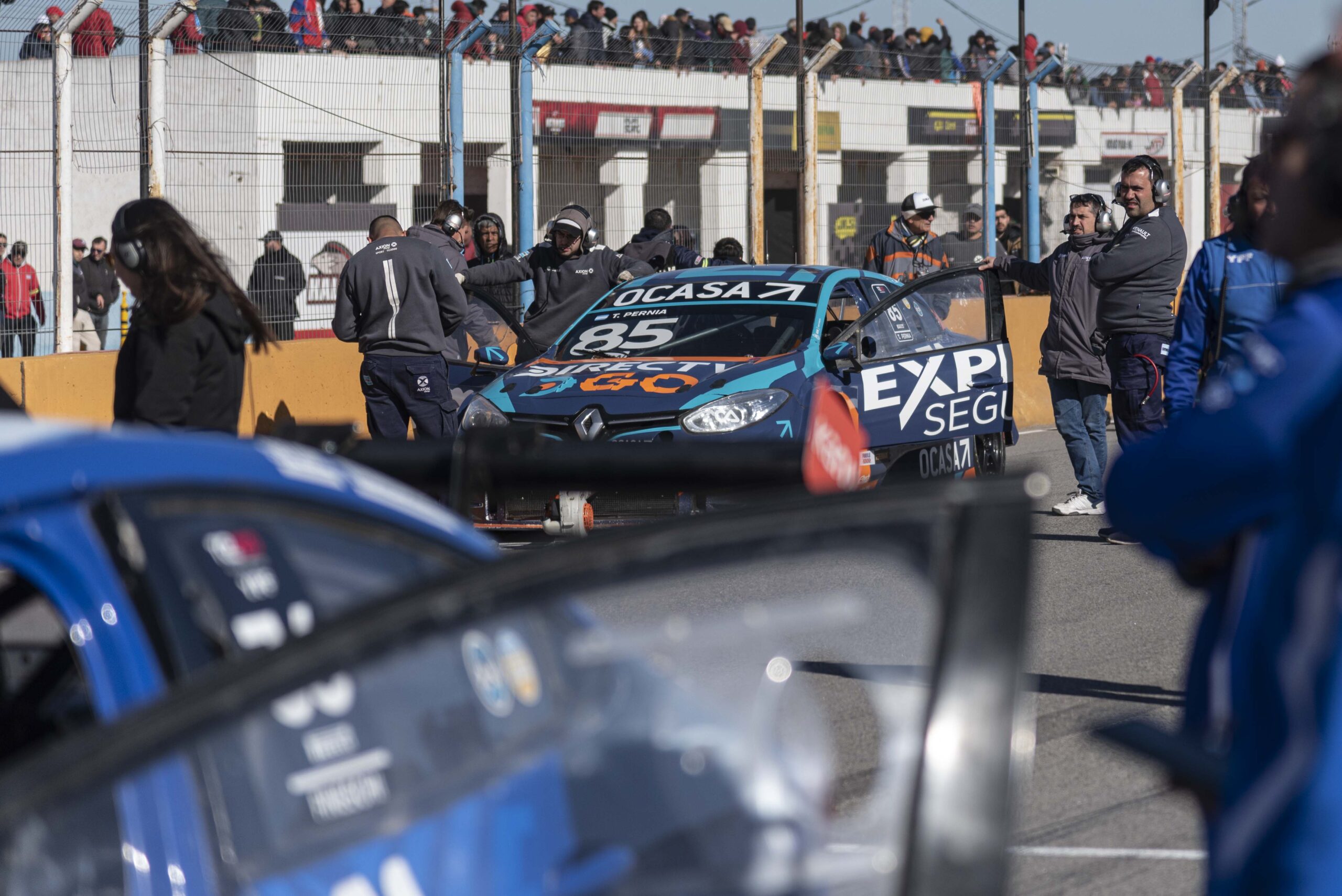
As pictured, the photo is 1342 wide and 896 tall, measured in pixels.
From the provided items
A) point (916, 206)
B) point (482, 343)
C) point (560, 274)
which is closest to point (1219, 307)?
point (482, 343)

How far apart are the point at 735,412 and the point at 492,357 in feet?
5.79

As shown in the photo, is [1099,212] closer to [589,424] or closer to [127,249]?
[589,424]

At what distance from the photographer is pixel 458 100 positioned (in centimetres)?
1334

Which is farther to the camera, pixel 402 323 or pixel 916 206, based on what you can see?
pixel 916 206

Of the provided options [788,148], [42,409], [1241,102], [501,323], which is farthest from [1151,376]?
[1241,102]

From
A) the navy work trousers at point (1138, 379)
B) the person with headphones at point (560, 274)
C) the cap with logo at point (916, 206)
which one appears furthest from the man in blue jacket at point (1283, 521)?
the cap with logo at point (916, 206)

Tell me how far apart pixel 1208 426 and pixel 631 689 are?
71 centimetres

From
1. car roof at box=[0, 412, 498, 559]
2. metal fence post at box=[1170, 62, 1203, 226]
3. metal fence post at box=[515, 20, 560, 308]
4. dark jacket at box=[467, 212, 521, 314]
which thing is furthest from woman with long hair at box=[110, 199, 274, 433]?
metal fence post at box=[1170, 62, 1203, 226]

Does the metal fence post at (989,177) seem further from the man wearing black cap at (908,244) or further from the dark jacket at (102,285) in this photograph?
the dark jacket at (102,285)

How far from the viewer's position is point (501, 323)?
10.4 meters

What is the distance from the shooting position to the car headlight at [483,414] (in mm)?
8227

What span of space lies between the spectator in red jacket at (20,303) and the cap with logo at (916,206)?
249 inches

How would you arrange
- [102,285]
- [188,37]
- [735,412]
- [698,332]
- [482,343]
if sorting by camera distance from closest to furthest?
1. [735,412]
2. [698,332]
3. [482,343]
4. [188,37]
5. [102,285]

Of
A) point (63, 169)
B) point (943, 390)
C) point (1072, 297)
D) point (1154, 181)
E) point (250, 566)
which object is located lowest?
point (250, 566)
